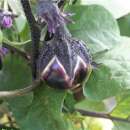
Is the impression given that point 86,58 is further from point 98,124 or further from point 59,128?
point 98,124

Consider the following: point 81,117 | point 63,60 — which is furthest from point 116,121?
point 63,60

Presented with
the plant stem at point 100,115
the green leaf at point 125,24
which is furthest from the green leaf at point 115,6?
the plant stem at point 100,115

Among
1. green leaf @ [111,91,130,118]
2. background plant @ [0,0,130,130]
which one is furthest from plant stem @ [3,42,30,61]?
green leaf @ [111,91,130,118]

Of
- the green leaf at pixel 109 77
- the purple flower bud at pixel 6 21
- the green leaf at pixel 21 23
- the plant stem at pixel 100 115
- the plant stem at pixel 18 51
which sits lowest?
the plant stem at pixel 100 115

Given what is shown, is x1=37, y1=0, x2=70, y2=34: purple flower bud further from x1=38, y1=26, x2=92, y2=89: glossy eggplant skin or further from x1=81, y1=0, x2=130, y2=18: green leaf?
x1=81, y1=0, x2=130, y2=18: green leaf

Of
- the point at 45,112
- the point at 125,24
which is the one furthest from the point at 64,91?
the point at 125,24

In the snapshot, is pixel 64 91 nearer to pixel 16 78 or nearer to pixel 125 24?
pixel 16 78

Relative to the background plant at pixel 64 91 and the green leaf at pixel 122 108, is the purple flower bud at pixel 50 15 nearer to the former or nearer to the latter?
the background plant at pixel 64 91
